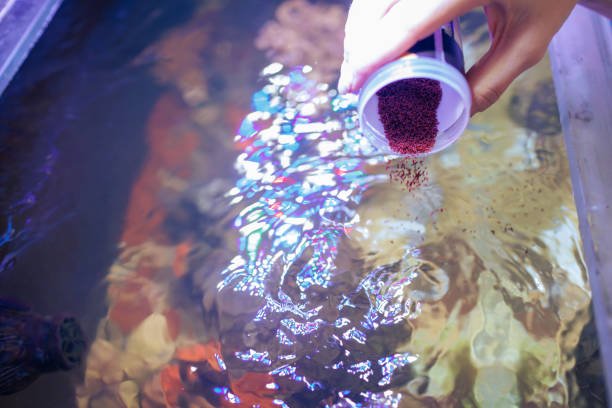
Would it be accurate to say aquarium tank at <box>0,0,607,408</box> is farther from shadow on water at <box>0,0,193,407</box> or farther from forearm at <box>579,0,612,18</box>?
forearm at <box>579,0,612,18</box>

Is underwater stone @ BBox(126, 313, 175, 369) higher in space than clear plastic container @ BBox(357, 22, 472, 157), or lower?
lower

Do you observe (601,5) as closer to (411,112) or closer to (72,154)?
(411,112)

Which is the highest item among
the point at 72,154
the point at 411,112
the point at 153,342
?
the point at 411,112

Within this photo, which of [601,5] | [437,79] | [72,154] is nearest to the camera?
[437,79]

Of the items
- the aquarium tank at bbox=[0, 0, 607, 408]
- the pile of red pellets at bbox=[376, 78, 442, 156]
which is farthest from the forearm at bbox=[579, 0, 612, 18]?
the pile of red pellets at bbox=[376, 78, 442, 156]

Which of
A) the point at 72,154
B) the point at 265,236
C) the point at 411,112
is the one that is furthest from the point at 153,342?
the point at 411,112

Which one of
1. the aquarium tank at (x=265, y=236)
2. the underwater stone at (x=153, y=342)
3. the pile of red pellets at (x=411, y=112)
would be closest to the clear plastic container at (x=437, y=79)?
the pile of red pellets at (x=411, y=112)

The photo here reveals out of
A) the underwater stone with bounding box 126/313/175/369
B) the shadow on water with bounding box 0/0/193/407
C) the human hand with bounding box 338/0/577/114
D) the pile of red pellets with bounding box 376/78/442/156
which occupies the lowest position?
the underwater stone with bounding box 126/313/175/369
